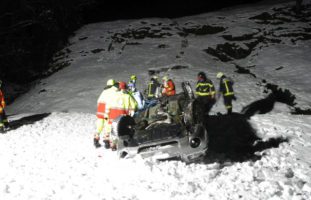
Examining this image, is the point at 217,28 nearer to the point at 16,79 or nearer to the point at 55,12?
the point at 55,12

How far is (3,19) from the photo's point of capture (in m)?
30.2

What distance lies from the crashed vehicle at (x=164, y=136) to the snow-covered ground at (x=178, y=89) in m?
0.41

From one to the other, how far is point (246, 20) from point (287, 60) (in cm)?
1304

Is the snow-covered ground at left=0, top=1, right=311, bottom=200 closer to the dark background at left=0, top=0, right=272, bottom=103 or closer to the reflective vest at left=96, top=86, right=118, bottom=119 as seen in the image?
the reflective vest at left=96, top=86, right=118, bottom=119

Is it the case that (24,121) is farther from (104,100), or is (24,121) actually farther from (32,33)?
(32,33)

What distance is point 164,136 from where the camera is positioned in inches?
305

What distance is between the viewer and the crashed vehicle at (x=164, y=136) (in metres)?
7.56

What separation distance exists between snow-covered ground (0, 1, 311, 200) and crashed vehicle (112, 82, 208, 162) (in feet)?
1.35

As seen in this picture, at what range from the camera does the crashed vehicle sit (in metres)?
7.56

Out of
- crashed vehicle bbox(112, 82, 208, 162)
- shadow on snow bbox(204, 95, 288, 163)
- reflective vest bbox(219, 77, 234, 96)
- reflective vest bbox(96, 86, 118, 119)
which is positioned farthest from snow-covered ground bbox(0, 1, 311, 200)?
reflective vest bbox(219, 77, 234, 96)

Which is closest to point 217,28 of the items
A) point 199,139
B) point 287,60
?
point 287,60

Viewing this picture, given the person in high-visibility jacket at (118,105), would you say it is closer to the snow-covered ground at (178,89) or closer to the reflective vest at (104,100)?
the reflective vest at (104,100)

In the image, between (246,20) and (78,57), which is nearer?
(78,57)

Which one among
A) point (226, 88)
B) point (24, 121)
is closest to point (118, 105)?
point (226, 88)
